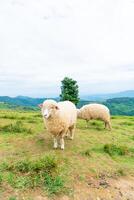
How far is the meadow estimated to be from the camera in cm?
1077

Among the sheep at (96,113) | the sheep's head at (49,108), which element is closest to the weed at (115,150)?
the sheep's head at (49,108)

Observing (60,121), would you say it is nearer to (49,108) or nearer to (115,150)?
(49,108)

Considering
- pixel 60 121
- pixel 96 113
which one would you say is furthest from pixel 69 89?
pixel 60 121

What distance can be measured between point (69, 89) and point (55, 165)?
174 ft

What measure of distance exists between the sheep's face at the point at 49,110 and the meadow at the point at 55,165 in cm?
146

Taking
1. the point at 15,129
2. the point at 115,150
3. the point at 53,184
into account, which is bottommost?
the point at 53,184

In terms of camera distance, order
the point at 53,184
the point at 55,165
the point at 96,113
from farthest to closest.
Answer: the point at 96,113 → the point at 55,165 → the point at 53,184

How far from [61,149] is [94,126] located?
8.25m

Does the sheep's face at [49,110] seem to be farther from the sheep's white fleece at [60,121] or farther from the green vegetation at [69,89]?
the green vegetation at [69,89]

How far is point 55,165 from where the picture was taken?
11664 millimetres

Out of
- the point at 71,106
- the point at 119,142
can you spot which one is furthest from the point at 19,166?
the point at 119,142

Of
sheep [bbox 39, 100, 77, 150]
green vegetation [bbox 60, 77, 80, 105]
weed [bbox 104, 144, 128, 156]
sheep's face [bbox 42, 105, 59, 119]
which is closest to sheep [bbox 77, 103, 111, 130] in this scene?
weed [bbox 104, 144, 128, 156]

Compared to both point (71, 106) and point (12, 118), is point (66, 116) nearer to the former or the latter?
point (71, 106)

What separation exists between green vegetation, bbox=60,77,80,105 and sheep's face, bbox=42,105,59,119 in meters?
49.3
